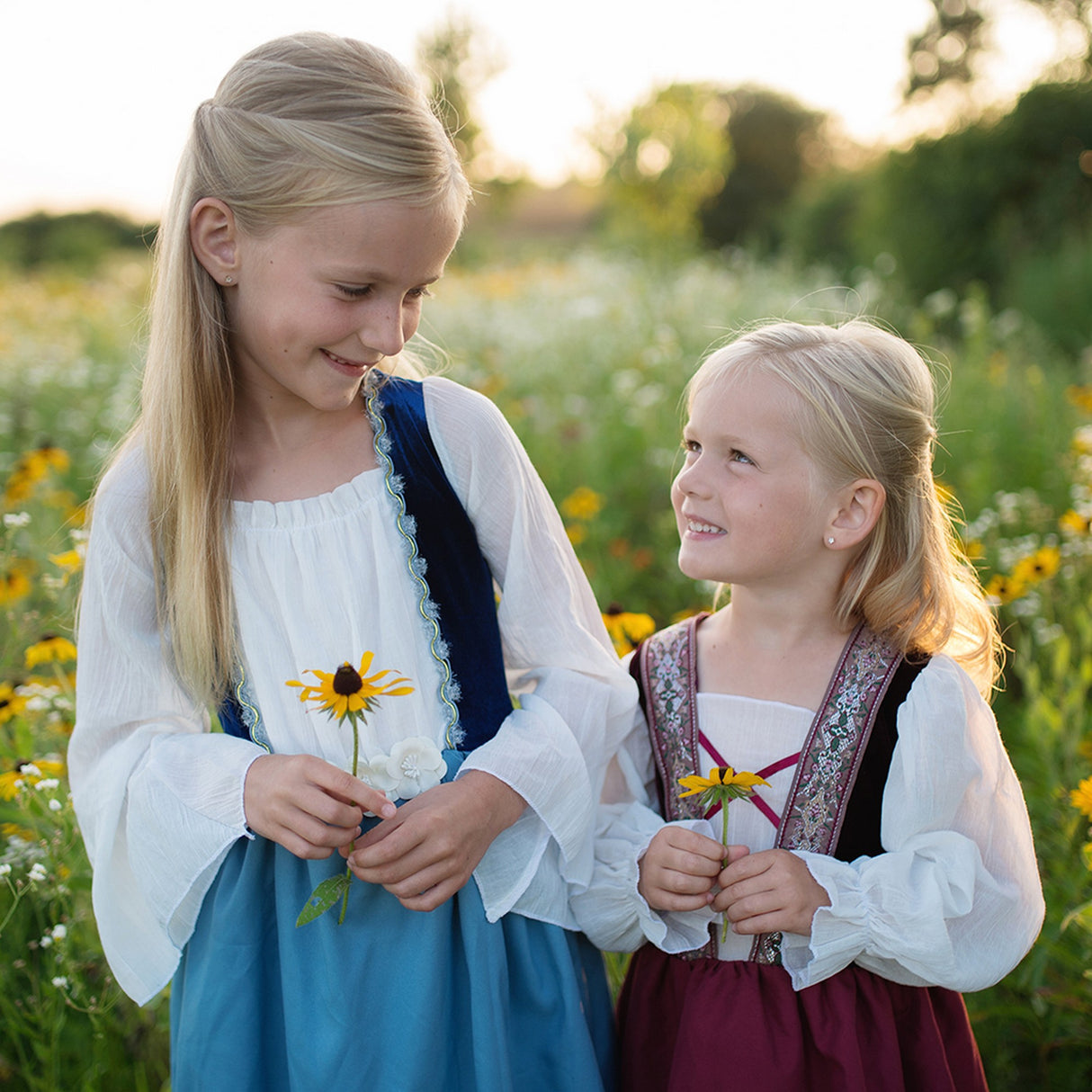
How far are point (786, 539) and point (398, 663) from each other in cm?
53

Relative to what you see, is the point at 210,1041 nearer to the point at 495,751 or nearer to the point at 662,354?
the point at 495,751

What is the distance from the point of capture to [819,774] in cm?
132

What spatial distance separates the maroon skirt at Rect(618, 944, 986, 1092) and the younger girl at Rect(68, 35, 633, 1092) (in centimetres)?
13

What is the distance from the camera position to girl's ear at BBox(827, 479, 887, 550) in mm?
1368

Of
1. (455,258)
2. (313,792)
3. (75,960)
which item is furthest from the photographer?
(455,258)

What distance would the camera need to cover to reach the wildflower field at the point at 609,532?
1.66 meters

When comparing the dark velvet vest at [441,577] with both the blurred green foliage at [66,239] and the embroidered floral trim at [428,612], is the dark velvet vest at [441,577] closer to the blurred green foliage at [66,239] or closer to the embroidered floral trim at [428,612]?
the embroidered floral trim at [428,612]

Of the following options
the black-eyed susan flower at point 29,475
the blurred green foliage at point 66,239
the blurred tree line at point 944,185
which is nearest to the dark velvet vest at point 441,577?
the black-eyed susan flower at point 29,475

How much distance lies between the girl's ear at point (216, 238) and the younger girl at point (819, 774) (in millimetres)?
633

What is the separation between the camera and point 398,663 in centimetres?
127

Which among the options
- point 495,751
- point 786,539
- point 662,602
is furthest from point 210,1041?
point 662,602

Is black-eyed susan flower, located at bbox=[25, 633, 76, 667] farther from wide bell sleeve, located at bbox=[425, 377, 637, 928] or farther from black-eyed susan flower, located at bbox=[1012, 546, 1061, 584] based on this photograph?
black-eyed susan flower, located at bbox=[1012, 546, 1061, 584]

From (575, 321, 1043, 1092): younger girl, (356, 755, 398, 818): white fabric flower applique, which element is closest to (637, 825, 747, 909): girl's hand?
(575, 321, 1043, 1092): younger girl

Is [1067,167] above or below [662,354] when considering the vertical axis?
above
